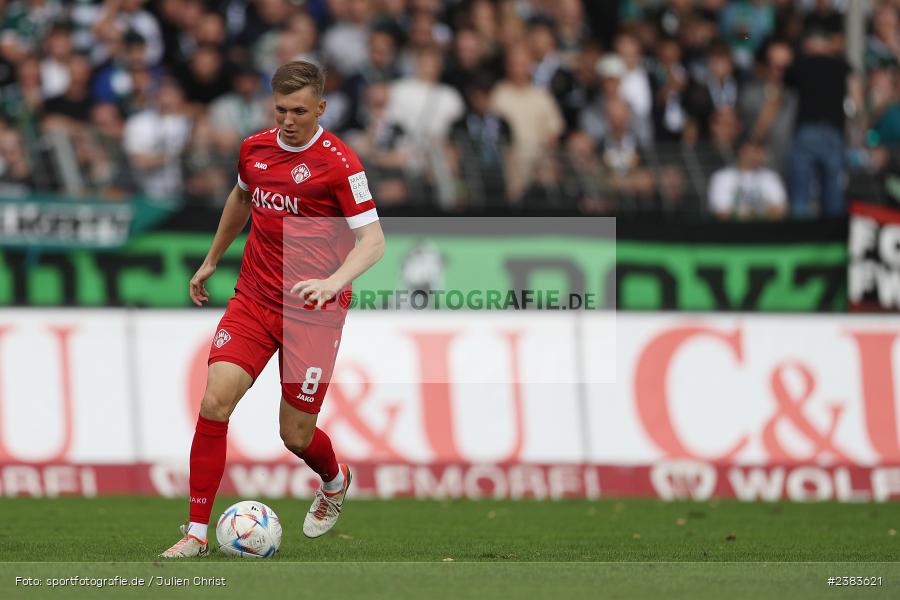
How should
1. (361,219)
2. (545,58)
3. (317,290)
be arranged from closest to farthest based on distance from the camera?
1. (317,290)
2. (361,219)
3. (545,58)

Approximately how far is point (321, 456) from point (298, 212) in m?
1.53

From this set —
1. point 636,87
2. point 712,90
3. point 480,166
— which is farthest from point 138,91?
point 712,90

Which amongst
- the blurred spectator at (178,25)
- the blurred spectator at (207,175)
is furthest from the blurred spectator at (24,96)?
the blurred spectator at (207,175)

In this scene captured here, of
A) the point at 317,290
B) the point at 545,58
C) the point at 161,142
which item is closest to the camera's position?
the point at 317,290

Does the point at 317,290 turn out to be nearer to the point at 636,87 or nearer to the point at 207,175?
the point at 207,175

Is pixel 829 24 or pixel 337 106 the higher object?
pixel 829 24

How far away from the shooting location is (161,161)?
593 inches

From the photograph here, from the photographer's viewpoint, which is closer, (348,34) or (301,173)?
(301,173)

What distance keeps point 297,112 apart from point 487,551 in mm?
2786

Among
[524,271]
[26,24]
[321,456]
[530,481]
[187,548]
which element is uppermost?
[26,24]

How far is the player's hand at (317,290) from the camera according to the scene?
25.3 ft

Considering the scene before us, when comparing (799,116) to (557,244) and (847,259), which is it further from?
(557,244)

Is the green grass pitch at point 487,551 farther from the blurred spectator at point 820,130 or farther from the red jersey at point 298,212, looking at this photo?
the blurred spectator at point 820,130

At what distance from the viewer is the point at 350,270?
8.04 meters
